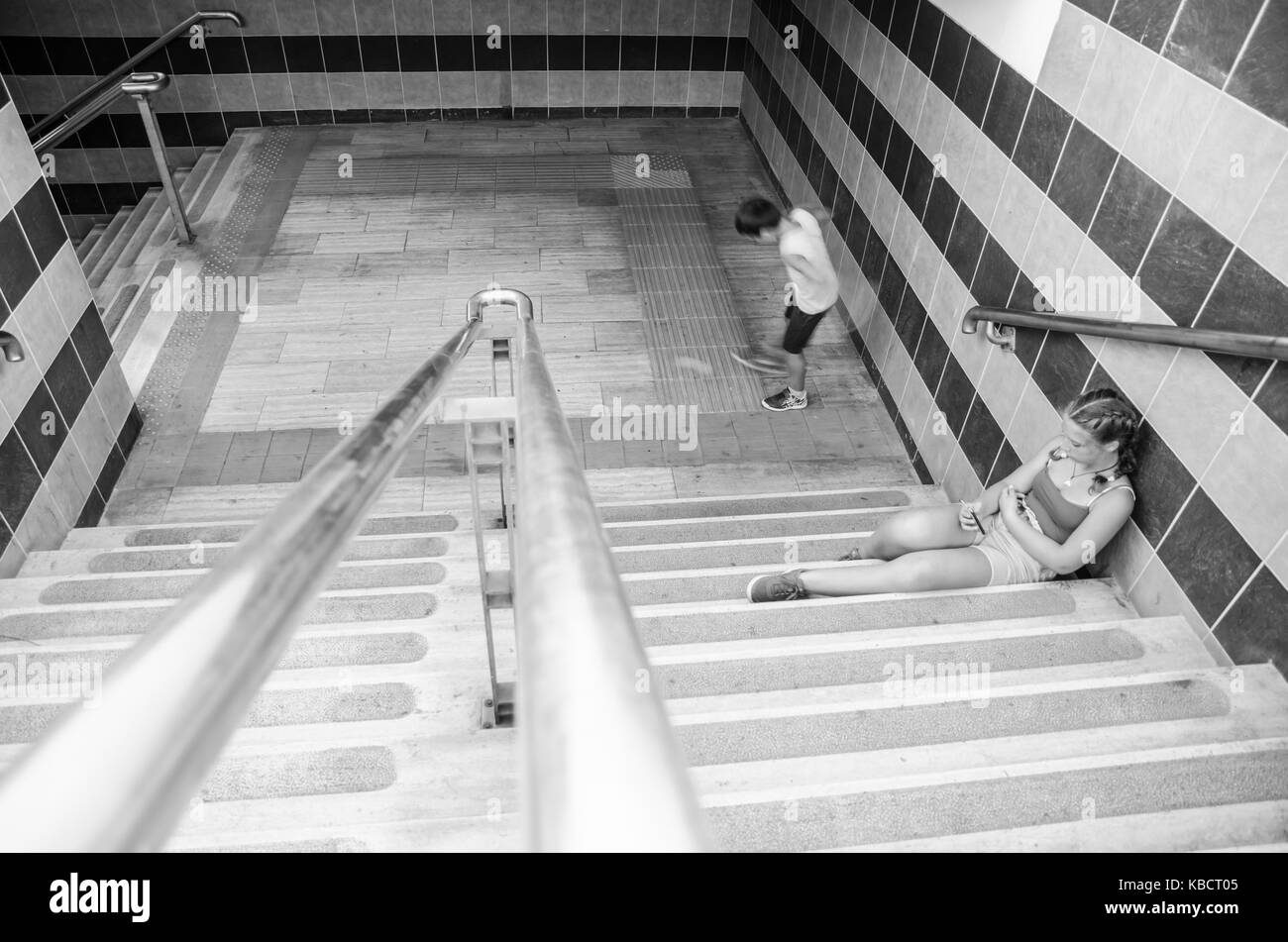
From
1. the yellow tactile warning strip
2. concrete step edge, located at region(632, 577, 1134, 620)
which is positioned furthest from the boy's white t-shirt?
concrete step edge, located at region(632, 577, 1134, 620)

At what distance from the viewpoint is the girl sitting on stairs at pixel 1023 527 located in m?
2.71

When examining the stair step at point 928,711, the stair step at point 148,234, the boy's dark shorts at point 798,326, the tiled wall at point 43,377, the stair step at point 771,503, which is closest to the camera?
→ the stair step at point 928,711

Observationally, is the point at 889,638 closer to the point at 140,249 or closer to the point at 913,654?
the point at 913,654


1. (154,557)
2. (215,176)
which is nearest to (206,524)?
(154,557)

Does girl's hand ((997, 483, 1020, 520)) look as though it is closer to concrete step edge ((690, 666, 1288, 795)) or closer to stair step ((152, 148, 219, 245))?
concrete step edge ((690, 666, 1288, 795))

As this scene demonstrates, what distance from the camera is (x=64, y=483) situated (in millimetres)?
3605

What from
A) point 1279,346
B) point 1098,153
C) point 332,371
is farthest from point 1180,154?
point 332,371

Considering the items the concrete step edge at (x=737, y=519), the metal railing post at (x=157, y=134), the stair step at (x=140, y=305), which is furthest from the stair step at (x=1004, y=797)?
the metal railing post at (x=157, y=134)

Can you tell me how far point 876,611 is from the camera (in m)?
2.78

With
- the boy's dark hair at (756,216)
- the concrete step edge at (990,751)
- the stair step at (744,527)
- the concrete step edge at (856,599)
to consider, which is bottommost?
the stair step at (744,527)

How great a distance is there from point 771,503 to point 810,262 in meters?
1.29

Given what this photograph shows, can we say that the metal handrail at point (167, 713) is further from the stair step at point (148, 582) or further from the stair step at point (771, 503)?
the stair step at point (771, 503)

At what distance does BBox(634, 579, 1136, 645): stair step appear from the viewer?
8.86ft

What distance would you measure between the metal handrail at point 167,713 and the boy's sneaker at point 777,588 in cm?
238
